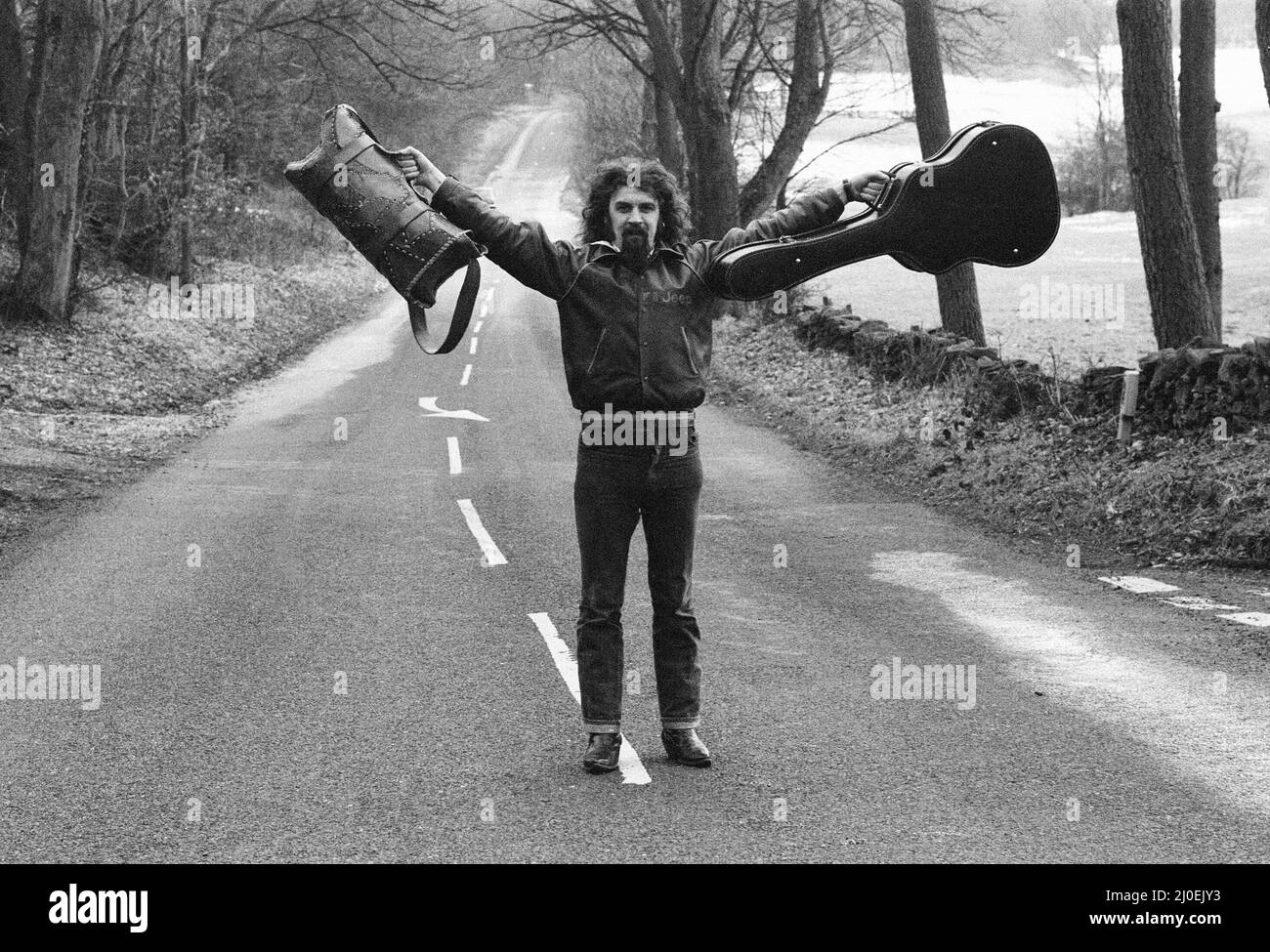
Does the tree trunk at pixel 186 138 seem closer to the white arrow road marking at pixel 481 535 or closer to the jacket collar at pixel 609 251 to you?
the white arrow road marking at pixel 481 535

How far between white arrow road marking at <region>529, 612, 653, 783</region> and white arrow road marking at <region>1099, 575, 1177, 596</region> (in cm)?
377

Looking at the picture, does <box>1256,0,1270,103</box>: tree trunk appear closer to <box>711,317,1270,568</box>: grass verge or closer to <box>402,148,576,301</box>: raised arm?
→ <box>711,317,1270,568</box>: grass verge

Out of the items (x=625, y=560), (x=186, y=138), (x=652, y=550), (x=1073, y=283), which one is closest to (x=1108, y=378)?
(x=652, y=550)

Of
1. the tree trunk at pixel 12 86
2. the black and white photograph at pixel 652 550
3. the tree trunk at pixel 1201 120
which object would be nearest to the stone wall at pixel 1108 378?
the black and white photograph at pixel 652 550

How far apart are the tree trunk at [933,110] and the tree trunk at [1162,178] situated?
545 cm

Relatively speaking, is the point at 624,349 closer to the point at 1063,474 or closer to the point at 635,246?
the point at 635,246

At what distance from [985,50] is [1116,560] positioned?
1746cm

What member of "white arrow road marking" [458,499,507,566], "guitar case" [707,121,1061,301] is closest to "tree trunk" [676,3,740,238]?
"white arrow road marking" [458,499,507,566]

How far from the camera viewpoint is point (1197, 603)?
8609 millimetres

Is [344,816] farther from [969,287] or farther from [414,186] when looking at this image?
[969,287]

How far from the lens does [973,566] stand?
1000 cm

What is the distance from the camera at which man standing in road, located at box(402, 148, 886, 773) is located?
521 cm

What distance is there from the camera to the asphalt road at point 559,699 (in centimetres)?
500
